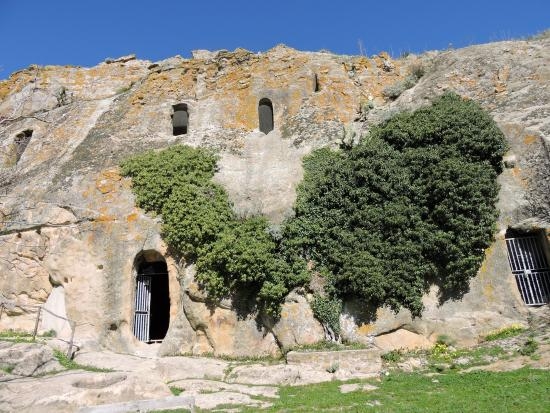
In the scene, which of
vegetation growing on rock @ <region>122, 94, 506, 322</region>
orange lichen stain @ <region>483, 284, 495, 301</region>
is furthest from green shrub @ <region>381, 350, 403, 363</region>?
orange lichen stain @ <region>483, 284, 495, 301</region>

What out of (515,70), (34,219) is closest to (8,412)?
(34,219)

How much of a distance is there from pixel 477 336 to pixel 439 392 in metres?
3.92

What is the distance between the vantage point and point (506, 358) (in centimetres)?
1102

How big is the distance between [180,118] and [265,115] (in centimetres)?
429

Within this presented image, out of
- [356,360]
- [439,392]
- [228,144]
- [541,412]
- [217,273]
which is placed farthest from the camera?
[228,144]

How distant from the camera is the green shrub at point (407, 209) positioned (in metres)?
13.2

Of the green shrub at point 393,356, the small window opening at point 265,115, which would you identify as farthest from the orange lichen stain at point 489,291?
the small window opening at point 265,115

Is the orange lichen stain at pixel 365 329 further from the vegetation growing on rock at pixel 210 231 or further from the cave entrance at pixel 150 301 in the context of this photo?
the cave entrance at pixel 150 301

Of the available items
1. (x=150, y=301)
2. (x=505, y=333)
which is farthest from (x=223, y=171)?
(x=505, y=333)

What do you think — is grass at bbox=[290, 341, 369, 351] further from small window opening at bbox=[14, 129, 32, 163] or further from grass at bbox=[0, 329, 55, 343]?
small window opening at bbox=[14, 129, 32, 163]

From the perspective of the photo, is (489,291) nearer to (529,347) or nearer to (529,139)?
(529,347)

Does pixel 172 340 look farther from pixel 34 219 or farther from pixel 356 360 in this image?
pixel 34 219

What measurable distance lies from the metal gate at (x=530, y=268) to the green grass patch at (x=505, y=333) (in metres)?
1.24

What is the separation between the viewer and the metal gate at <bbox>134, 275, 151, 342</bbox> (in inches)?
604
